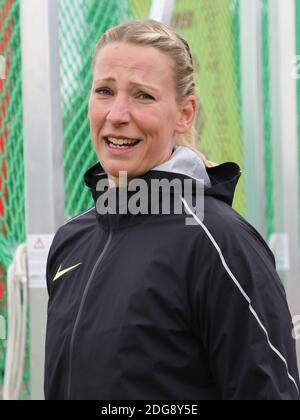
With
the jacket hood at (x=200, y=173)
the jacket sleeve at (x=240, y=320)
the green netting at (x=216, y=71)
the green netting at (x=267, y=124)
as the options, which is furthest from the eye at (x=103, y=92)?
the green netting at (x=267, y=124)

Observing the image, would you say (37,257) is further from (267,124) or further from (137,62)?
(267,124)

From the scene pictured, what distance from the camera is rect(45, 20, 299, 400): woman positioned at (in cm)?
153

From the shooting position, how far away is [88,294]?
1684 mm

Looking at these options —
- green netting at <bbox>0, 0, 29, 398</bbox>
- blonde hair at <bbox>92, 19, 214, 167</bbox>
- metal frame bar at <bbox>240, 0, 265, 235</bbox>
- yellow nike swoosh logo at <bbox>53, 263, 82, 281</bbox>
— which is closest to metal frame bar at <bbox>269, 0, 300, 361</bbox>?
metal frame bar at <bbox>240, 0, 265, 235</bbox>

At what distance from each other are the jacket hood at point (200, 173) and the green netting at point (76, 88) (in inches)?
33.3

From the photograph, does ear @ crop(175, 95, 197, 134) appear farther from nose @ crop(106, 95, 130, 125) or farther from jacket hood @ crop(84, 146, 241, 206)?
nose @ crop(106, 95, 130, 125)

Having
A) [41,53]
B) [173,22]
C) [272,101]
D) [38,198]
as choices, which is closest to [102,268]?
[38,198]

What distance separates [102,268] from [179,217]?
0.66ft

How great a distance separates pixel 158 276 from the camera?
1.59 meters

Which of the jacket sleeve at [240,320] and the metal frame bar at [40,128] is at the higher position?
the metal frame bar at [40,128]

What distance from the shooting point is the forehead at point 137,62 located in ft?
5.75

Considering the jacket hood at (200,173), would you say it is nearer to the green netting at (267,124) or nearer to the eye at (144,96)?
the eye at (144,96)

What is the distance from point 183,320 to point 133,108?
484mm
